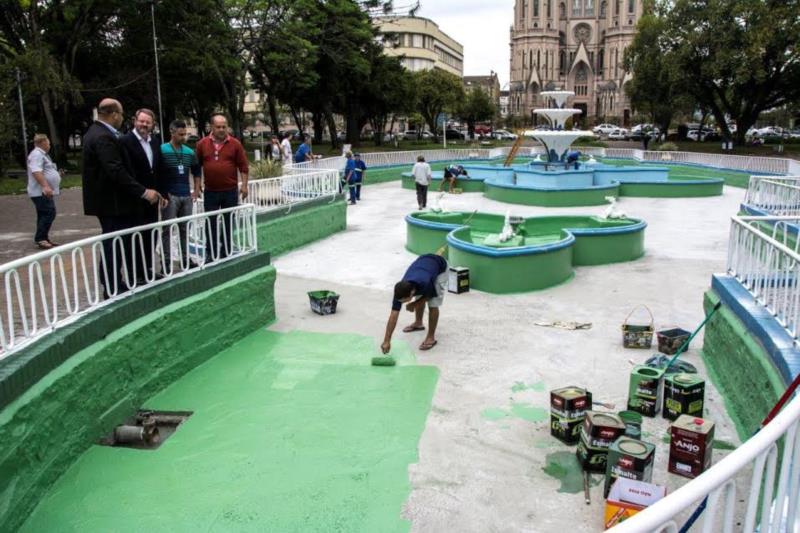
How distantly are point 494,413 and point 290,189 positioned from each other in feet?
29.4

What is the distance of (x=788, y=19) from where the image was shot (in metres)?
32.9

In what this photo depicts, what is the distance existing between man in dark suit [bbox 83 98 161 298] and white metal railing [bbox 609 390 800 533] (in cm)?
484

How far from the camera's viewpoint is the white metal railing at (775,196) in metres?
12.3

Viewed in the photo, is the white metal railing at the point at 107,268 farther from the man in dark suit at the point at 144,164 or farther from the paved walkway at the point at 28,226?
the paved walkway at the point at 28,226

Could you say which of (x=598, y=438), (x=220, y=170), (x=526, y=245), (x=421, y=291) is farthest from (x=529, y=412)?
(x=526, y=245)

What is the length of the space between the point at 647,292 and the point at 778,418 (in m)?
7.61

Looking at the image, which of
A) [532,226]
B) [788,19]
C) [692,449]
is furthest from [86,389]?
[788,19]

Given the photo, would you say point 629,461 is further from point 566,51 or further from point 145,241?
point 566,51

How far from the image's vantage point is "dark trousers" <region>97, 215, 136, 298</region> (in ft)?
18.4

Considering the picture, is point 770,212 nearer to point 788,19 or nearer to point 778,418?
point 778,418

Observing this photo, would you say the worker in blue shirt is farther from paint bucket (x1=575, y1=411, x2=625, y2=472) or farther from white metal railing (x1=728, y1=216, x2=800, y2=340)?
paint bucket (x1=575, y1=411, x2=625, y2=472)

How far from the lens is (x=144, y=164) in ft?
20.5

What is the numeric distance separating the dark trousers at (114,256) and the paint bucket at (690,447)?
463cm

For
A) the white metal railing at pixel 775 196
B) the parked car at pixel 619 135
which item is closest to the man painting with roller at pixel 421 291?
the white metal railing at pixel 775 196
